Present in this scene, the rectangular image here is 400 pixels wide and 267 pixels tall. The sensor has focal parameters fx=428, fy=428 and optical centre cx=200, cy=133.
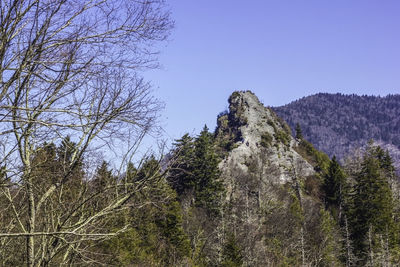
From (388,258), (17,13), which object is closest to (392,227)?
(388,258)

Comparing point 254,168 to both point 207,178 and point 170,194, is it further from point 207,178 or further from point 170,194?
point 170,194

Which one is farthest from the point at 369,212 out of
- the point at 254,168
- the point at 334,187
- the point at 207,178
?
the point at 207,178

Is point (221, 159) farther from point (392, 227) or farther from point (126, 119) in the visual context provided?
point (126, 119)

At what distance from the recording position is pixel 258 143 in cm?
5559

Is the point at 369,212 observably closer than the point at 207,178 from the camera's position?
Yes

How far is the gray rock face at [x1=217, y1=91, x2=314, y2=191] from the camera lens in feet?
157

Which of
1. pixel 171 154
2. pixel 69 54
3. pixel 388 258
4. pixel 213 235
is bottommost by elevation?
pixel 388 258

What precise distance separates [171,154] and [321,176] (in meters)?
49.1

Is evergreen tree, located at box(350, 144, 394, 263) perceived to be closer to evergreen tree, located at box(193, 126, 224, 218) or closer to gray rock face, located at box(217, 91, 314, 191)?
gray rock face, located at box(217, 91, 314, 191)

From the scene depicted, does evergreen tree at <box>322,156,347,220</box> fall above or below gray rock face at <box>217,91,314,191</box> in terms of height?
below

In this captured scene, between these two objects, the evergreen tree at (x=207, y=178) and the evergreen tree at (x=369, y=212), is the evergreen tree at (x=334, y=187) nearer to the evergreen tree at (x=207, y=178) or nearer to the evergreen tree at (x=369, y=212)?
the evergreen tree at (x=369, y=212)

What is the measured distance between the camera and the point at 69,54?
4.23 metres

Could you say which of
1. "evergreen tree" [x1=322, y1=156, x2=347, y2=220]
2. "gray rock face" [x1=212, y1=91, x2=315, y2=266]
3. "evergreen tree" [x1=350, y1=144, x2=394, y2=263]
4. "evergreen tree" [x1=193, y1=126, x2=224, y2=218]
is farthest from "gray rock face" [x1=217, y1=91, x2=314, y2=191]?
"evergreen tree" [x1=350, y1=144, x2=394, y2=263]

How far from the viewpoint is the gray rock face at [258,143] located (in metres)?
47.9
